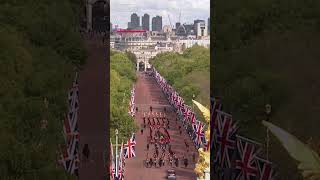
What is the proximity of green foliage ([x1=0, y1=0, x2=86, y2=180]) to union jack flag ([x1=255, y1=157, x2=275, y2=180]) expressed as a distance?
377 cm

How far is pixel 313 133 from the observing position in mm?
10688

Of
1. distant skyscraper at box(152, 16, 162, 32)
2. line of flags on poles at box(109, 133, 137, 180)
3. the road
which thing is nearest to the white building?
distant skyscraper at box(152, 16, 162, 32)

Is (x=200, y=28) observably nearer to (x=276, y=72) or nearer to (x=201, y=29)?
(x=201, y=29)

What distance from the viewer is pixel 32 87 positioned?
1378 centimetres

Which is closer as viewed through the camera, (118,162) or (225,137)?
(225,137)

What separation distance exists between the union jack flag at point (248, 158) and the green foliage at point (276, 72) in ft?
0.74

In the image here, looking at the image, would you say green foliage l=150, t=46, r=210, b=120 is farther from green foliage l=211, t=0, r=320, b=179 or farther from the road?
green foliage l=211, t=0, r=320, b=179

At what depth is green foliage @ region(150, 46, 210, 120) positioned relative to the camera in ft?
115

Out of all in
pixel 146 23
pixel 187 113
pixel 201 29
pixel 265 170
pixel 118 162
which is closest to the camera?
pixel 265 170

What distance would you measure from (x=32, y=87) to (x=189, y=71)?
32.1m

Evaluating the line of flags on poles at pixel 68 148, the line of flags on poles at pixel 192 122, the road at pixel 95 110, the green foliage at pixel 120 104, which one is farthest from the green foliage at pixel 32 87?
the green foliage at pixel 120 104

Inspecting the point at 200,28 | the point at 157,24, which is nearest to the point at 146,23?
the point at 157,24

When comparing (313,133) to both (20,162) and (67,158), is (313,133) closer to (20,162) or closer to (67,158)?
(20,162)

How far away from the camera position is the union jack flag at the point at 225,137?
612 inches
